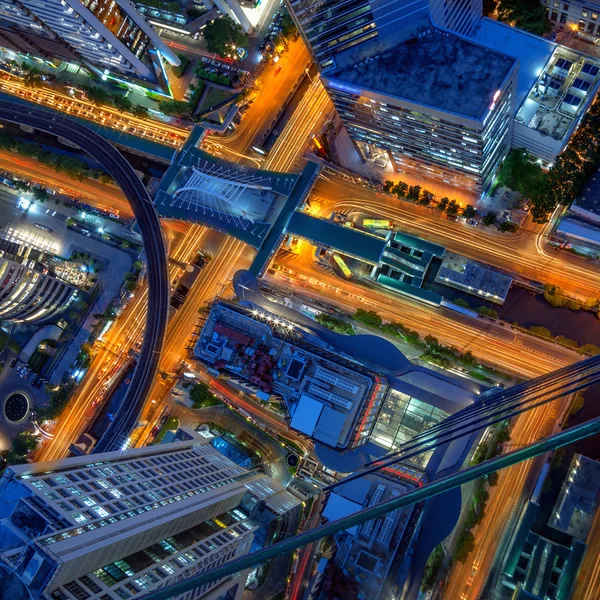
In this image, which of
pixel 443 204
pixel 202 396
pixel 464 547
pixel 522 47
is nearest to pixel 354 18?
pixel 522 47

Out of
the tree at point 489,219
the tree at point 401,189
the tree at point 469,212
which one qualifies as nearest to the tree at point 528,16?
the tree at point 469,212

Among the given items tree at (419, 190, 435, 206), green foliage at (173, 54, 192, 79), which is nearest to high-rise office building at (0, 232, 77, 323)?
green foliage at (173, 54, 192, 79)

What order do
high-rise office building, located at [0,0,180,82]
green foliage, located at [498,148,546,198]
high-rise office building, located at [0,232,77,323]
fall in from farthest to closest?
1. high-rise office building, located at [0,232,77,323]
2. high-rise office building, located at [0,0,180,82]
3. green foliage, located at [498,148,546,198]

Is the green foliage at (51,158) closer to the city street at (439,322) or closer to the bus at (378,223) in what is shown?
the city street at (439,322)

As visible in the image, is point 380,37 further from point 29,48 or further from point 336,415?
point 29,48

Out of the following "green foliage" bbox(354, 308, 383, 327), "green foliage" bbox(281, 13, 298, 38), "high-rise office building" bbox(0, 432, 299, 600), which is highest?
"green foliage" bbox(281, 13, 298, 38)

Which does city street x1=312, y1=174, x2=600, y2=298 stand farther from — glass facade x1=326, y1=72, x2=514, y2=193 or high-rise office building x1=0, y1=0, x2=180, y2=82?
high-rise office building x1=0, y1=0, x2=180, y2=82

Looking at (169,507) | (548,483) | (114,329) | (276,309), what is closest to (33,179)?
(114,329)
